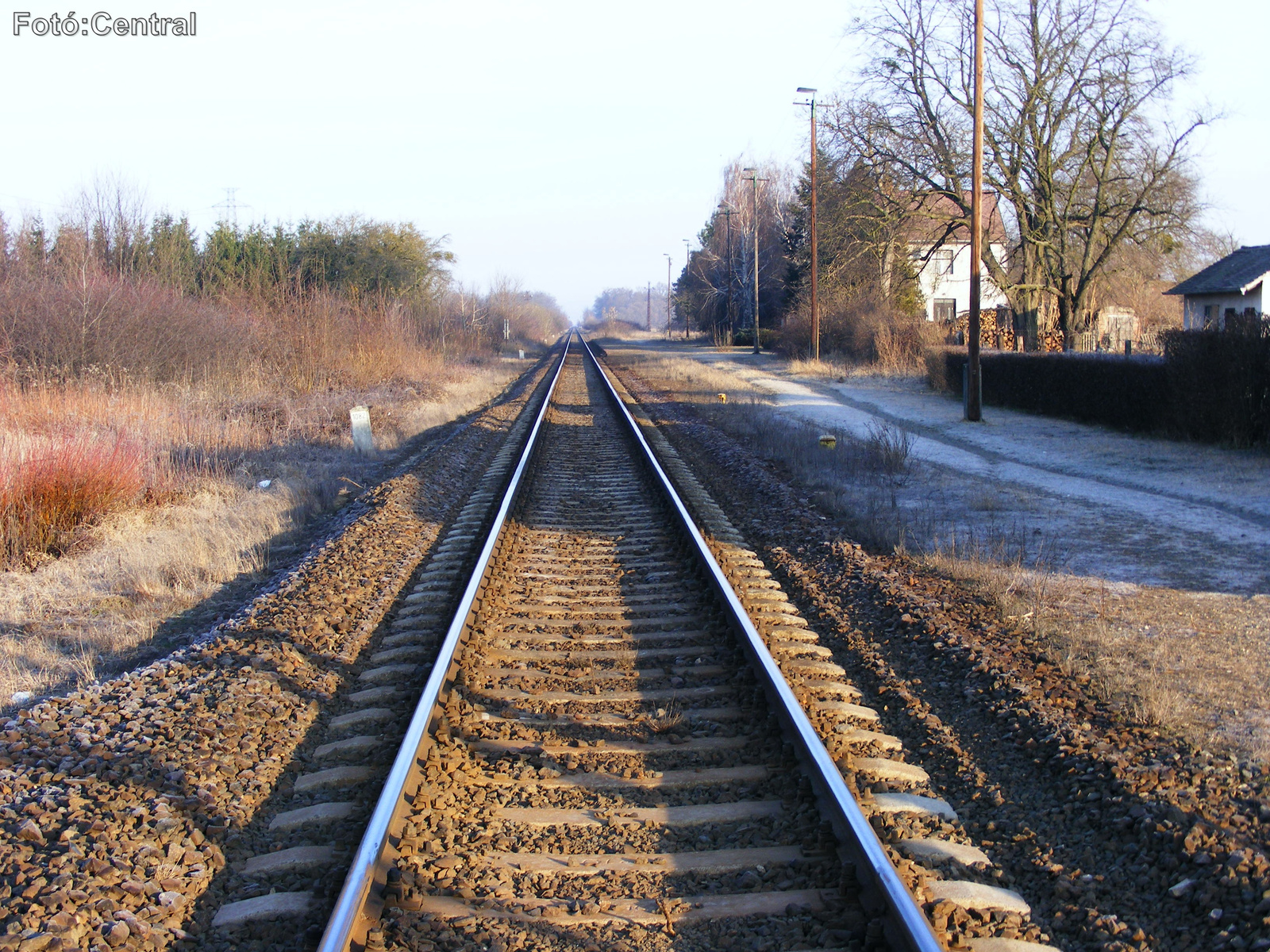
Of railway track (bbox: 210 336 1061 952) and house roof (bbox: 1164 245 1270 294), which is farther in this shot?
house roof (bbox: 1164 245 1270 294)

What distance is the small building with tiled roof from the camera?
36031 mm

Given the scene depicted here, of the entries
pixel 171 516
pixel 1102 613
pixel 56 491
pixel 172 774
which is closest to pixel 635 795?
pixel 172 774

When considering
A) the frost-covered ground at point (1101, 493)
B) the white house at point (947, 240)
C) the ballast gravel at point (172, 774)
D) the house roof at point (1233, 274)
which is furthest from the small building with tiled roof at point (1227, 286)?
the ballast gravel at point (172, 774)

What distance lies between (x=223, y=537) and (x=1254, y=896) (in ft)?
27.9

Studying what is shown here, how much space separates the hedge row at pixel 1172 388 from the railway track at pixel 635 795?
10.1m

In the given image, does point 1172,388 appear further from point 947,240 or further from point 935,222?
point 935,222

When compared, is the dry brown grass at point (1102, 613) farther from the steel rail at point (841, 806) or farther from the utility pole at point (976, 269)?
the utility pole at point (976, 269)

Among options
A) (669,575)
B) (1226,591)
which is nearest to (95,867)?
(669,575)

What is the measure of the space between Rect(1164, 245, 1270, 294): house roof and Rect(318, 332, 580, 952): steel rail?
38.5m

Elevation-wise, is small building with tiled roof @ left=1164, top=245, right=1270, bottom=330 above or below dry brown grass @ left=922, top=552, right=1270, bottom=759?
above

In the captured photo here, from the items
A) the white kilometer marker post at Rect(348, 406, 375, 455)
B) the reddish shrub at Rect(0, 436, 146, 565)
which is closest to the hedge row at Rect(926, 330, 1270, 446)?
the white kilometer marker post at Rect(348, 406, 375, 455)

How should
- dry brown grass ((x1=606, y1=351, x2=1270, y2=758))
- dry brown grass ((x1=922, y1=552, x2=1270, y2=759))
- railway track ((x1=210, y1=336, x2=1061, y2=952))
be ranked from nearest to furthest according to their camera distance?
railway track ((x1=210, y1=336, x2=1061, y2=952))
dry brown grass ((x1=922, y1=552, x2=1270, y2=759))
dry brown grass ((x1=606, y1=351, x2=1270, y2=758))

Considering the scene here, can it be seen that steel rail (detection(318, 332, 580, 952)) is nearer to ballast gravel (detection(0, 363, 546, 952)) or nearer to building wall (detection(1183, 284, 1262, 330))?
ballast gravel (detection(0, 363, 546, 952))

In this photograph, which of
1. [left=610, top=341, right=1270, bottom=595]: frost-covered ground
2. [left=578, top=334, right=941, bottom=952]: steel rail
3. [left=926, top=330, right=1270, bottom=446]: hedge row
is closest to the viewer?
[left=578, top=334, right=941, bottom=952]: steel rail
